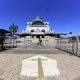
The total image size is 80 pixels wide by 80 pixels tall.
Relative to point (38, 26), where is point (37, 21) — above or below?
above

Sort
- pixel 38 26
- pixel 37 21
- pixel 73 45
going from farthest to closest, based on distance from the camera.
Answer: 1. pixel 37 21
2. pixel 38 26
3. pixel 73 45

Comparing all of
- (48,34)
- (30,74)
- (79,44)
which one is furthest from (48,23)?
(30,74)

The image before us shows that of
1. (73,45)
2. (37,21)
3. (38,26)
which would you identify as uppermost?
(37,21)

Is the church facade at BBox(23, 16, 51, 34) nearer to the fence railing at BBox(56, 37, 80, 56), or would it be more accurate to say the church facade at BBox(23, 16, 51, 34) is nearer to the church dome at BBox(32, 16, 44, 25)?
the church dome at BBox(32, 16, 44, 25)

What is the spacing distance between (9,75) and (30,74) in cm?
82

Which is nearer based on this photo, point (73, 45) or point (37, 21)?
point (73, 45)

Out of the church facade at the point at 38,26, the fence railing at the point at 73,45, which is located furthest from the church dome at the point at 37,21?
the fence railing at the point at 73,45

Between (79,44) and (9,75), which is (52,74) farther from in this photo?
(79,44)

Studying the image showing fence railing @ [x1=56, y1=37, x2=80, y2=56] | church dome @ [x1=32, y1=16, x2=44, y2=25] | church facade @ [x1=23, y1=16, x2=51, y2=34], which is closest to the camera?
fence railing @ [x1=56, y1=37, x2=80, y2=56]

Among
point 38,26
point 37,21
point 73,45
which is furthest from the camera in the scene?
point 37,21

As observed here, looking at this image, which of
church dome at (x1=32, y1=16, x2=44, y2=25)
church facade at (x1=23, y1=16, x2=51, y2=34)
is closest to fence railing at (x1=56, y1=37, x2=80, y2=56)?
church facade at (x1=23, y1=16, x2=51, y2=34)

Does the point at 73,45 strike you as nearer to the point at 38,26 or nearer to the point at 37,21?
the point at 38,26

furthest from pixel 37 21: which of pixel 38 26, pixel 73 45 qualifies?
pixel 73 45

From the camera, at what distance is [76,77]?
5828 millimetres
